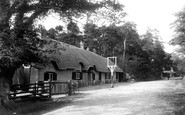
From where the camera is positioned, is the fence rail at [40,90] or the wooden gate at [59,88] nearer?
the fence rail at [40,90]

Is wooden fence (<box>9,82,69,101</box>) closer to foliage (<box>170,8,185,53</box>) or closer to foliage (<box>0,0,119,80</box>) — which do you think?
foliage (<box>0,0,119,80</box>)

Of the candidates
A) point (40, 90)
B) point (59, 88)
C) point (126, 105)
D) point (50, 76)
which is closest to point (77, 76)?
point (50, 76)

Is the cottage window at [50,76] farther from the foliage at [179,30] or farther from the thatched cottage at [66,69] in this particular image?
the foliage at [179,30]

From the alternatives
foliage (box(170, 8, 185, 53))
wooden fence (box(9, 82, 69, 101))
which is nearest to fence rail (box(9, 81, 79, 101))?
wooden fence (box(9, 82, 69, 101))

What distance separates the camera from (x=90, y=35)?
7438 centimetres

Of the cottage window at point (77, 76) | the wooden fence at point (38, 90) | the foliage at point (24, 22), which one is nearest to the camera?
the foliage at point (24, 22)

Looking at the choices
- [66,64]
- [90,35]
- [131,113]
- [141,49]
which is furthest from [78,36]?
[131,113]

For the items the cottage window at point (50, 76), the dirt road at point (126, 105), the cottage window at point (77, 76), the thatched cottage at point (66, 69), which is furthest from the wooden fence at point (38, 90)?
the cottage window at point (77, 76)

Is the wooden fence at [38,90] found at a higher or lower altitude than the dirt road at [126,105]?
higher

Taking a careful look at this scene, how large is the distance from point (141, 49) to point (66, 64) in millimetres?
50167

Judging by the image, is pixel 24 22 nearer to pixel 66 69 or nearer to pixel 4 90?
pixel 4 90

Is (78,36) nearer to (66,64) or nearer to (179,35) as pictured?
(179,35)

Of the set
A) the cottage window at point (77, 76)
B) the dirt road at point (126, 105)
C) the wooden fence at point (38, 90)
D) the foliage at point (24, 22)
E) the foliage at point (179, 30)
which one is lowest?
the dirt road at point (126, 105)

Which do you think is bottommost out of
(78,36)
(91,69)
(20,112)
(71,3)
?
(20,112)
